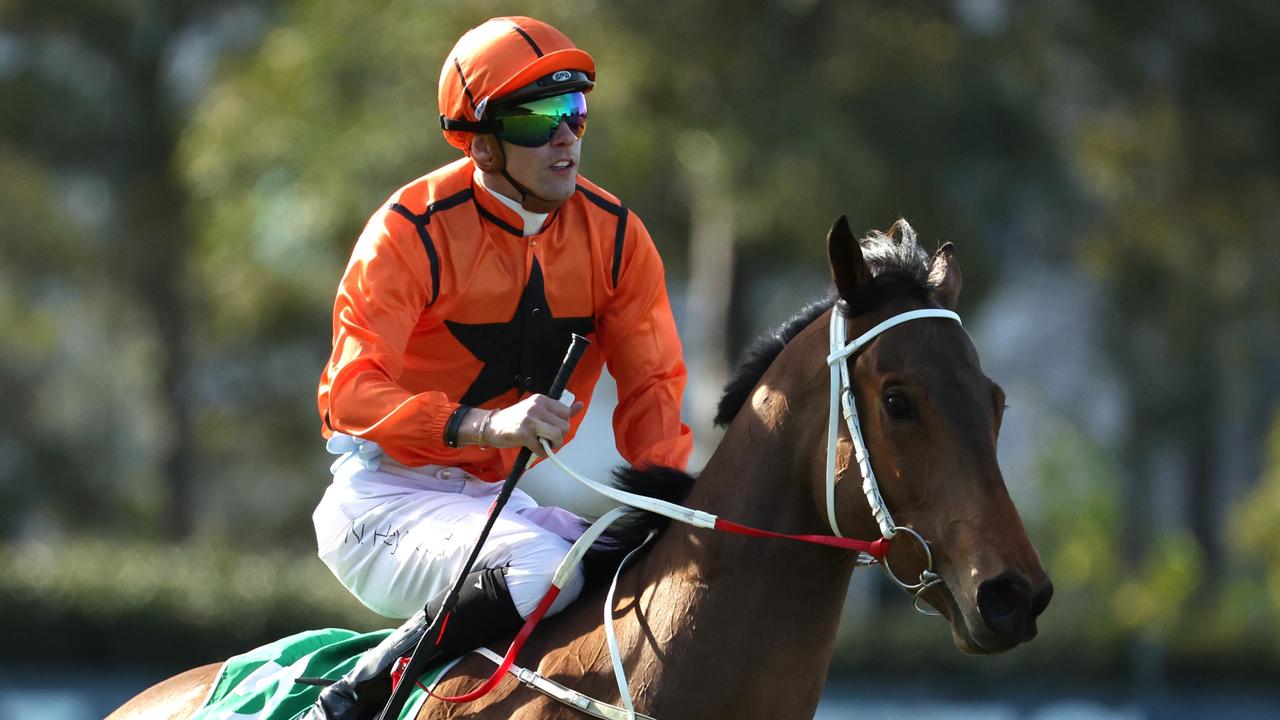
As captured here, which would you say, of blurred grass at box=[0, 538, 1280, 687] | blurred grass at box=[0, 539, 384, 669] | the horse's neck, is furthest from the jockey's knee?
blurred grass at box=[0, 539, 384, 669]

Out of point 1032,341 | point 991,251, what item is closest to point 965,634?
point 991,251

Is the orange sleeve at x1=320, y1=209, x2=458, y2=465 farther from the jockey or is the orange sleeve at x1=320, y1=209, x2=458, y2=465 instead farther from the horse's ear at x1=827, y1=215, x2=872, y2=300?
the horse's ear at x1=827, y1=215, x2=872, y2=300

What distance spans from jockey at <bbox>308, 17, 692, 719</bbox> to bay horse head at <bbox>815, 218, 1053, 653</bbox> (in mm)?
657

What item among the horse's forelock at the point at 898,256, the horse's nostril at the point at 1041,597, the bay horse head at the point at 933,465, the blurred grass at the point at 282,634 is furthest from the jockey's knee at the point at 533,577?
the blurred grass at the point at 282,634

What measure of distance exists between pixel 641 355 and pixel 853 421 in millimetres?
935

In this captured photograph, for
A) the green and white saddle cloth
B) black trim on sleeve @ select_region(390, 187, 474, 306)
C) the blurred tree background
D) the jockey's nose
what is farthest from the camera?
the blurred tree background

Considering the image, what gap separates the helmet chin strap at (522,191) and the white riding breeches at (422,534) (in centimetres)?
61

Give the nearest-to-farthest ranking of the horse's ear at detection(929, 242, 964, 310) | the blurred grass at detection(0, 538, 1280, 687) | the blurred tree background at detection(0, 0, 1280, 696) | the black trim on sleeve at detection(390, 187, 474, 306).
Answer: the horse's ear at detection(929, 242, 964, 310)
the black trim on sleeve at detection(390, 187, 474, 306)
the blurred grass at detection(0, 538, 1280, 687)
the blurred tree background at detection(0, 0, 1280, 696)

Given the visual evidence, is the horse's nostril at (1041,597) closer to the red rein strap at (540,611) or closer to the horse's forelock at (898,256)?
the red rein strap at (540,611)

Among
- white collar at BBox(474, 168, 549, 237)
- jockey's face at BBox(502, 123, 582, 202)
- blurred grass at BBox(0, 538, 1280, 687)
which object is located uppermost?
jockey's face at BBox(502, 123, 582, 202)

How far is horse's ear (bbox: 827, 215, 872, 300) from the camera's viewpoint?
2.92 metres

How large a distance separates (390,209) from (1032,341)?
2182cm

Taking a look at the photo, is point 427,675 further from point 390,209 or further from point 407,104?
point 407,104

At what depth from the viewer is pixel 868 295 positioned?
2.95m
